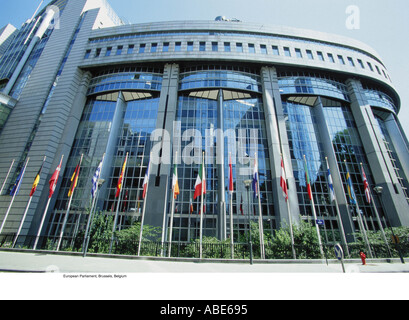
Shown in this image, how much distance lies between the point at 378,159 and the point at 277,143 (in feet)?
52.2

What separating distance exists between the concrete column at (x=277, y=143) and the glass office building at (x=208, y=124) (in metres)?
0.18

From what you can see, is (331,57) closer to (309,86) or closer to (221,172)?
(309,86)

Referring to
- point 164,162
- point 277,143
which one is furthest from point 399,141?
point 164,162

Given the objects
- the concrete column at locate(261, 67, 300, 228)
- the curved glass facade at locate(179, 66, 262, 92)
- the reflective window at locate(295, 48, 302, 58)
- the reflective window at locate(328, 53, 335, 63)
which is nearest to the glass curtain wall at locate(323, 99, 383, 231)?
the reflective window at locate(328, 53, 335, 63)

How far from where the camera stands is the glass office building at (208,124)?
24.6 meters

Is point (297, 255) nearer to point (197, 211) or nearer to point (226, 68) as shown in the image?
point (197, 211)

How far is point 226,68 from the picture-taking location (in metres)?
30.8

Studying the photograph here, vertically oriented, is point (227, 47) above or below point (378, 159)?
above

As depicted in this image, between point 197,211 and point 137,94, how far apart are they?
2215cm

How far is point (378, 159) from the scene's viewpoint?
89.5 feet

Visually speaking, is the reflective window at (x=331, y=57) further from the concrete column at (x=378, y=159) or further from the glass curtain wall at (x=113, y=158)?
the glass curtain wall at (x=113, y=158)

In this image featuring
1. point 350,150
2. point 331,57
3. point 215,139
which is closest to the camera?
point 215,139

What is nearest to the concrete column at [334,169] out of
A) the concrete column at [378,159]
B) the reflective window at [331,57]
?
the concrete column at [378,159]
